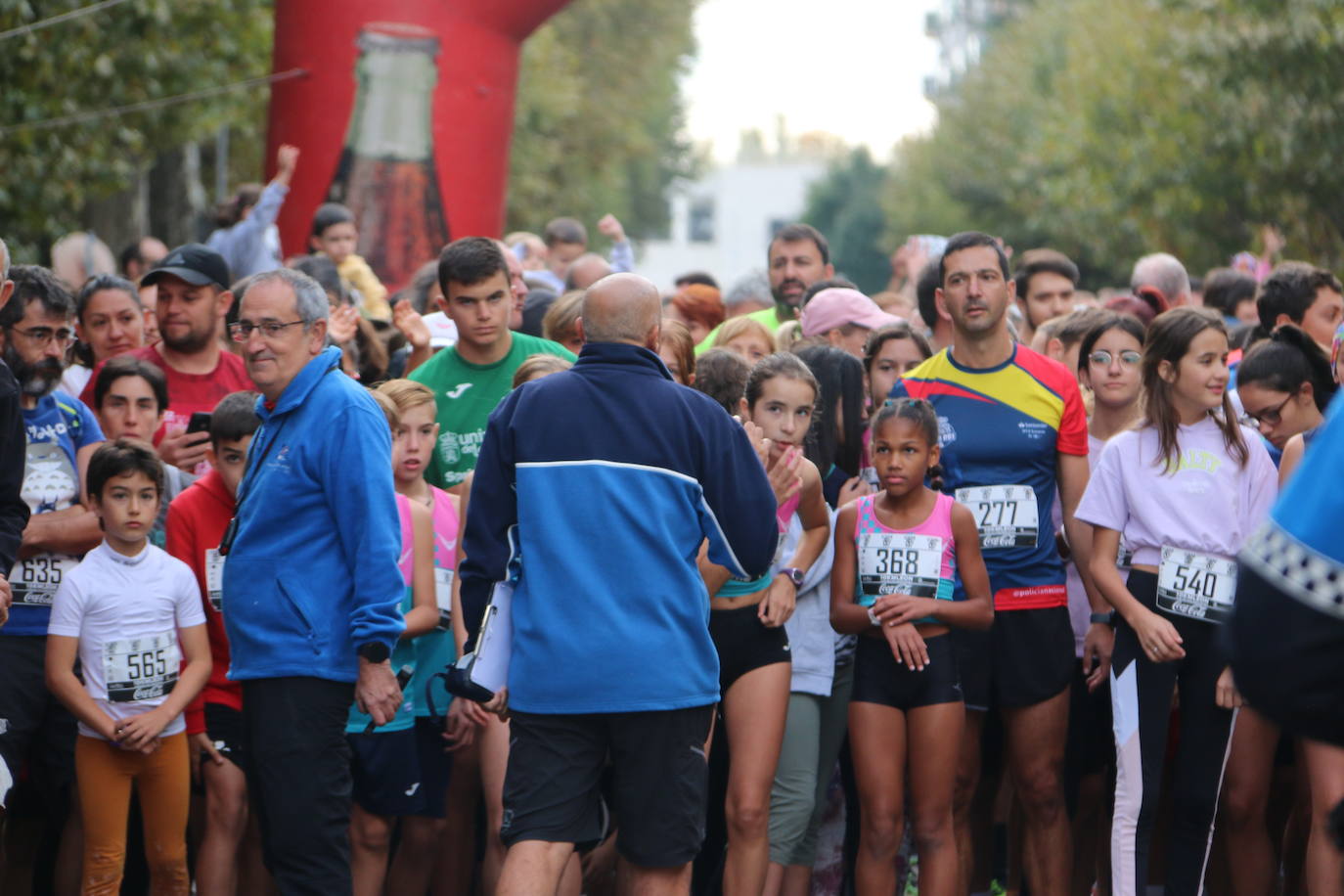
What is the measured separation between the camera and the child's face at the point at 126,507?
647 cm

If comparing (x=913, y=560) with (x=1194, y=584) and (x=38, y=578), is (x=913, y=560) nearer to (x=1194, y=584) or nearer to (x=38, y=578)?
(x=1194, y=584)

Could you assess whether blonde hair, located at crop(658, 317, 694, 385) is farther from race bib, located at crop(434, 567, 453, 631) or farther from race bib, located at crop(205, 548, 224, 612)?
race bib, located at crop(205, 548, 224, 612)

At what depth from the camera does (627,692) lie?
530cm

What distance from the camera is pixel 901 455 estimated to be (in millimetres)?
6582

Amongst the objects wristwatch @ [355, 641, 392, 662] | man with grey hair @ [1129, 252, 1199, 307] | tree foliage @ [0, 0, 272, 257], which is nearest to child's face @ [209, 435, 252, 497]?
wristwatch @ [355, 641, 392, 662]

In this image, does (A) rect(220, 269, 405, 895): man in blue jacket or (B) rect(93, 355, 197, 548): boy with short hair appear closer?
(A) rect(220, 269, 405, 895): man in blue jacket

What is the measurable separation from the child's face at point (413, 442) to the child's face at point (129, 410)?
1.05 m

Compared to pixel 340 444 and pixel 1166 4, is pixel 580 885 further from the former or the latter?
pixel 1166 4

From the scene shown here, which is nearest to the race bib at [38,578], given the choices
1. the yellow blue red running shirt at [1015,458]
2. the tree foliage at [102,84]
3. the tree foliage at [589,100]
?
the yellow blue red running shirt at [1015,458]

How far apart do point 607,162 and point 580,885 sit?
31695 millimetres

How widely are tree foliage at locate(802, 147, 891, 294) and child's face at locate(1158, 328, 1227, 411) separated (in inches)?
2360

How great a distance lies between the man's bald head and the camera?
552 centimetres

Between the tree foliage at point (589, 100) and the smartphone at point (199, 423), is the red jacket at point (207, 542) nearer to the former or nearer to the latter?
the smartphone at point (199, 423)

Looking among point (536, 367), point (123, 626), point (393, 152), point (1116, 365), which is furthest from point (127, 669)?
point (393, 152)
